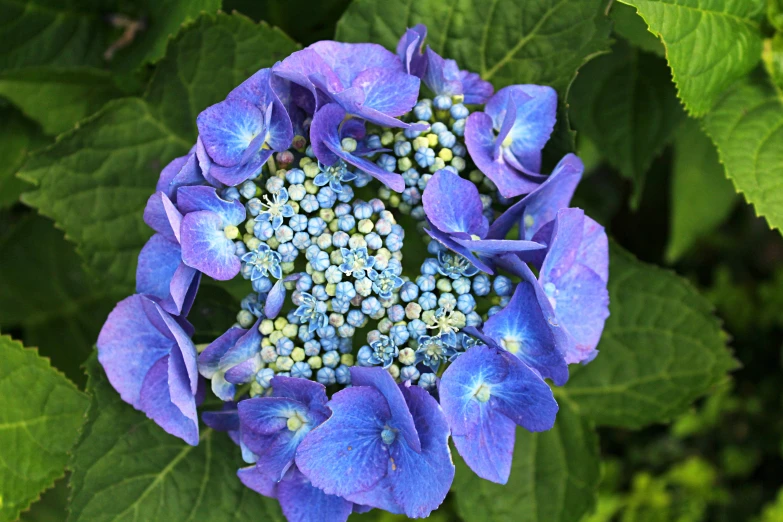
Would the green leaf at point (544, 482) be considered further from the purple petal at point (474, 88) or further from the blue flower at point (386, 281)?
the purple petal at point (474, 88)

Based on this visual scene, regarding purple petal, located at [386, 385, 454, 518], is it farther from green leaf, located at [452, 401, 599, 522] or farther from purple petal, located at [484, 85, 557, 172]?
green leaf, located at [452, 401, 599, 522]

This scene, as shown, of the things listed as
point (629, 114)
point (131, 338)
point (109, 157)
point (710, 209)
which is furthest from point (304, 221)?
point (710, 209)

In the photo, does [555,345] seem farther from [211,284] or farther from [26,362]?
Answer: [26,362]

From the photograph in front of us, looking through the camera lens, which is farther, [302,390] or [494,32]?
[494,32]

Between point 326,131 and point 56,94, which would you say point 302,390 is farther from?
point 56,94

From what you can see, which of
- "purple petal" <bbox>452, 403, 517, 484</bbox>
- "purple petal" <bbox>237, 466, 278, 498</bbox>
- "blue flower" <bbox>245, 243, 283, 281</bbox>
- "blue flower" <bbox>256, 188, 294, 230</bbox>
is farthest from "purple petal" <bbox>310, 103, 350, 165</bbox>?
"purple petal" <bbox>237, 466, 278, 498</bbox>

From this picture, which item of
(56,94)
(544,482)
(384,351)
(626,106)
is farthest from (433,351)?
(56,94)

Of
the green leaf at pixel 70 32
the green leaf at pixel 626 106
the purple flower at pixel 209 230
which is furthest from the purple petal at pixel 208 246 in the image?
the green leaf at pixel 626 106
